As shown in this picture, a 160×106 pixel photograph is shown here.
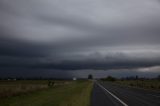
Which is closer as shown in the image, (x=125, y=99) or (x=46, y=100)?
(x=46, y=100)

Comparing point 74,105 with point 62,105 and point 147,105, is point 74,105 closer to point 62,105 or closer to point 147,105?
point 62,105

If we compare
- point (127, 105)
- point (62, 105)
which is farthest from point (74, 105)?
point (127, 105)

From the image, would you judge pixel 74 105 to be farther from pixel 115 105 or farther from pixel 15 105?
pixel 15 105

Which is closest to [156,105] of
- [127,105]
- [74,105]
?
[127,105]

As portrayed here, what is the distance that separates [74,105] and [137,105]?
16.3 feet

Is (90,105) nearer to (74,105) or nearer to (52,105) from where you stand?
(74,105)

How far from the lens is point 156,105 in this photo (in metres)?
22.8

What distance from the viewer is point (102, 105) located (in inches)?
900

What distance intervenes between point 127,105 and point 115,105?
97 cm

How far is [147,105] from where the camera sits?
75.5 feet

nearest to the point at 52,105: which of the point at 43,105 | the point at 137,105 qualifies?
the point at 43,105

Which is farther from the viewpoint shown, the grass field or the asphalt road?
the asphalt road

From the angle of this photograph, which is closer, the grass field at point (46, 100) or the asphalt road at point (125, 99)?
the grass field at point (46, 100)

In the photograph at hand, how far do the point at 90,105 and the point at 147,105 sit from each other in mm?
4532
